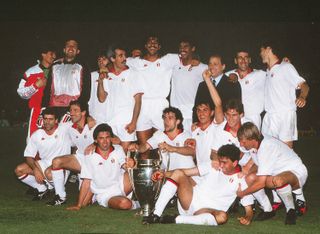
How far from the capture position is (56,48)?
7336 mm

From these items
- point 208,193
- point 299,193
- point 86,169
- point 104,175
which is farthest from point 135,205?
point 299,193

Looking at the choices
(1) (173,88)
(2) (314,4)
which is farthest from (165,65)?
(2) (314,4)

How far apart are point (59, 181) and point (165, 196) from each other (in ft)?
5.57

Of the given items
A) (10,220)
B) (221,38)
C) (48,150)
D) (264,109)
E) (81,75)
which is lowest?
(10,220)

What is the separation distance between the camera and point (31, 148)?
7.00 metres

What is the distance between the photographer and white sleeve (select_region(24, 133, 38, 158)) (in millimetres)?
6979

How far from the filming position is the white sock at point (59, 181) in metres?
6.41

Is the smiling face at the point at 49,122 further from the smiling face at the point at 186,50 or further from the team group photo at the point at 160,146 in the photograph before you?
the smiling face at the point at 186,50

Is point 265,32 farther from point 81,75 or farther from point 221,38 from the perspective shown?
point 81,75

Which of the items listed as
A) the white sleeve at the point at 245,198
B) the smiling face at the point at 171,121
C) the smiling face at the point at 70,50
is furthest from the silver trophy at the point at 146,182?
the smiling face at the point at 70,50

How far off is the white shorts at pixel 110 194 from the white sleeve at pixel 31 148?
1230 mm

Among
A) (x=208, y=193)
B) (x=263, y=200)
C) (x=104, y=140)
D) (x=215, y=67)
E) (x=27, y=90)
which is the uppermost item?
(x=215, y=67)

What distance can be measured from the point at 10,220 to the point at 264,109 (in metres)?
3.14

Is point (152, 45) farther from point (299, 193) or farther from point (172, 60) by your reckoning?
point (299, 193)
